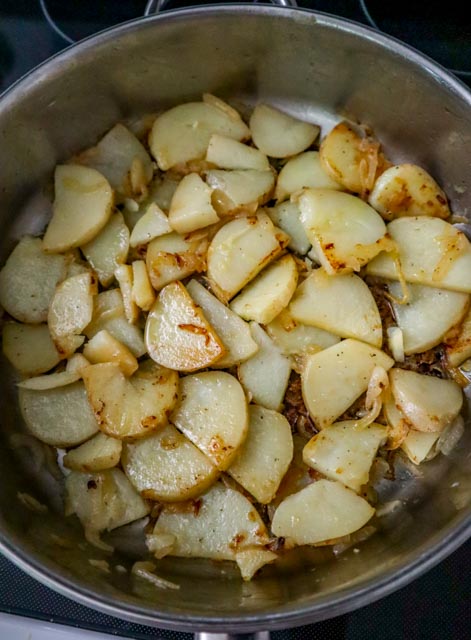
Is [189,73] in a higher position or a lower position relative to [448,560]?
higher

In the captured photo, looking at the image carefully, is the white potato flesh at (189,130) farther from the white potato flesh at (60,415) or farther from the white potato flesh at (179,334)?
the white potato flesh at (60,415)

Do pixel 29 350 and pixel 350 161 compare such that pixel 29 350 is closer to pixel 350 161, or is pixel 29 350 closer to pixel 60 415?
pixel 60 415

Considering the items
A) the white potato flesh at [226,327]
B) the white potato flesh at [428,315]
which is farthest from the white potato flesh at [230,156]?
the white potato flesh at [428,315]

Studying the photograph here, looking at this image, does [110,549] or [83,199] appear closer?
[110,549]

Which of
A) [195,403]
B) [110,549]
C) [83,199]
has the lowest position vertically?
[110,549]

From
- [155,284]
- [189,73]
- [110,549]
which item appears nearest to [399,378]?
[155,284]

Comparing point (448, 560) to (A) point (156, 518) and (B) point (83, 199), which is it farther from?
(B) point (83, 199)

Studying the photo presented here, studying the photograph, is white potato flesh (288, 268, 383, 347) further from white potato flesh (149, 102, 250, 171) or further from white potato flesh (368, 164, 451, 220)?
white potato flesh (149, 102, 250, 171)

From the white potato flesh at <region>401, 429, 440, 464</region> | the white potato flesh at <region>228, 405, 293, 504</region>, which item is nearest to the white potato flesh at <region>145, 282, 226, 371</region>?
the white potato flesh at <region>228, 405, 293, 504</region>
